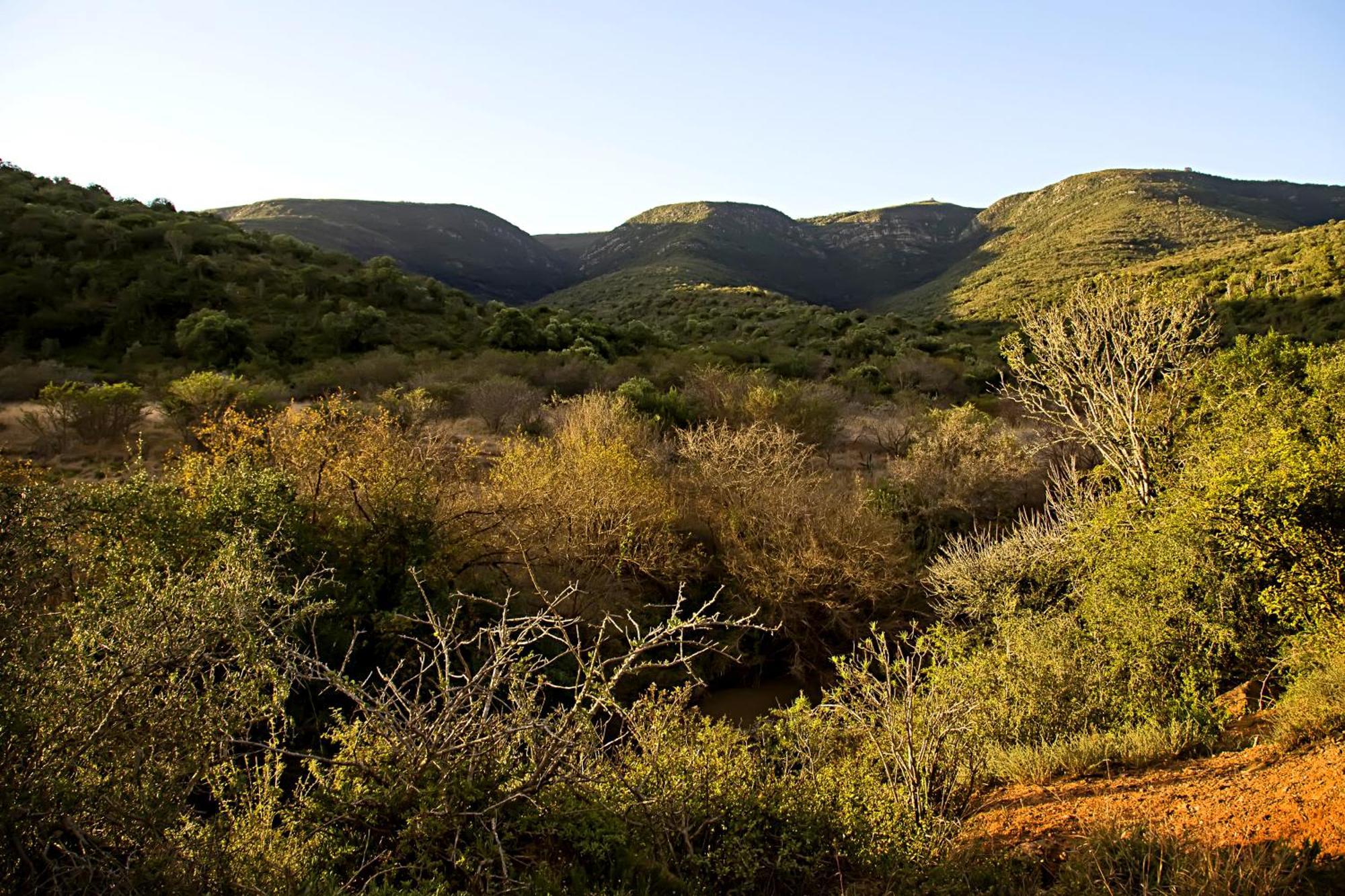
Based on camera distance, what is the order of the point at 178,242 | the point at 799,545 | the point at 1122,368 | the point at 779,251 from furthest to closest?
the point at 779,251, the point at 178,242, the point at 799,545, the point at 1122,368

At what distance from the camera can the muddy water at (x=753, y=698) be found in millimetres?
12023

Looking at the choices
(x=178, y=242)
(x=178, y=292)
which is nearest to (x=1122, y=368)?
(x=178, y=292)

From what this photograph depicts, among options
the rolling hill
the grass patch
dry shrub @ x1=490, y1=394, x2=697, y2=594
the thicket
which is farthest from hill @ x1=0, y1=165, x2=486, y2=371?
the grass patch

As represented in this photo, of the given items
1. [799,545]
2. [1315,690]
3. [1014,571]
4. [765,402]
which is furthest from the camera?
[765,402]

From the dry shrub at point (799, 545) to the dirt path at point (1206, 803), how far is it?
263 inches

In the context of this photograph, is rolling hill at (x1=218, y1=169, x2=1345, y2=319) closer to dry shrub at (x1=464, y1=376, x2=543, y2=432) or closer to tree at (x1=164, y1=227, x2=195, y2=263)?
tree at (x1=164, y1=227, x2=195, y2=263)

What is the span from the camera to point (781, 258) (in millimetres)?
76062

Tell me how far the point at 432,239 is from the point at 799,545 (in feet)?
259

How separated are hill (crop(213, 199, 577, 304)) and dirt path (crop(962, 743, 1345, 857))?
2618 inches

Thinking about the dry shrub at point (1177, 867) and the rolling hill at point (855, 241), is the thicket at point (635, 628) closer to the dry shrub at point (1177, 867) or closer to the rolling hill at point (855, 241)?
the dry shrub at point (1177, 867)

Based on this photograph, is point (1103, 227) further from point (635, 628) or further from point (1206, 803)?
point (1206, 803)

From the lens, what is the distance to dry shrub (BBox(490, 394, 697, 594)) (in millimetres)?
12047

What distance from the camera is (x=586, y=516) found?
12570 millimetres

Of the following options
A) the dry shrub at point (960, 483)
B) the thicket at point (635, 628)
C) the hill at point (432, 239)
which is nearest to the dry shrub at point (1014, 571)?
the thicket at point (635, 628)
